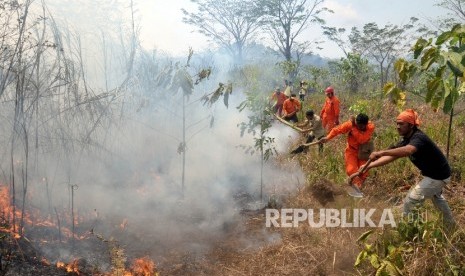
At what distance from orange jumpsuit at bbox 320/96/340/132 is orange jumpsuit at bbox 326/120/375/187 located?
10.8ft

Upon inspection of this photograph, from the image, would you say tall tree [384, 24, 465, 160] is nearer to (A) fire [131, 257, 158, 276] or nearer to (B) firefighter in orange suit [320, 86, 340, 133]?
(A) fire [131, 257, 158, 276]

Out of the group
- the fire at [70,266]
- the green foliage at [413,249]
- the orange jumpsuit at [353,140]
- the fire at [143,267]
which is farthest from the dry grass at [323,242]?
the fire at [70,266]

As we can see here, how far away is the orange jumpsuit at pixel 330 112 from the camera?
30.0 feet

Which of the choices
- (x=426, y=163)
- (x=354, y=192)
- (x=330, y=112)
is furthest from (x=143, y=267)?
(x=330, y=112)

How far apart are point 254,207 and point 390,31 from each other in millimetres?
25506

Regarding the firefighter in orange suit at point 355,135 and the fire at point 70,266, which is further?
the firefighter in orange suit at point 355,135

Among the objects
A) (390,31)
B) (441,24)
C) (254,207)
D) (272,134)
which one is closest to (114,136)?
(254,207)

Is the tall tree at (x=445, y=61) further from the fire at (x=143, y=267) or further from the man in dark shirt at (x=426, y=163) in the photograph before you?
the fire at (x=143, y=267)

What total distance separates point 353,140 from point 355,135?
0.10 metres

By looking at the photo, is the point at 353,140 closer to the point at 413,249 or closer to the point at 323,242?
the point at 323,242

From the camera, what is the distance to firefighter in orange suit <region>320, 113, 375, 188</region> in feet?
18.7

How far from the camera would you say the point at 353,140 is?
5.88 m

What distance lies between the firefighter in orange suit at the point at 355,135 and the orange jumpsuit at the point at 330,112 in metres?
3.30

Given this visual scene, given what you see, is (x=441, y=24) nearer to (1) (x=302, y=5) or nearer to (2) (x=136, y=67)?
(1) (x=302, y=5)
